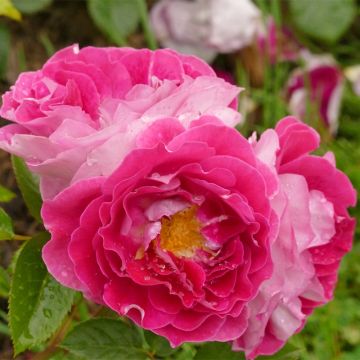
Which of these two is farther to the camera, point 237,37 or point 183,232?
point 237,37

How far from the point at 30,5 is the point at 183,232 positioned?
1.00m

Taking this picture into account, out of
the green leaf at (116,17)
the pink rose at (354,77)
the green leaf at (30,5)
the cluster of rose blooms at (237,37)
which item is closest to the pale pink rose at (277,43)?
the cluster of rose blooms at (237,37)

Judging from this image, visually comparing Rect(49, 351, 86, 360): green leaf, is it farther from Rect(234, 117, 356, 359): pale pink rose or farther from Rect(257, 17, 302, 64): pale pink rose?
Rect(257, 17, 302, 64): pale pink rose

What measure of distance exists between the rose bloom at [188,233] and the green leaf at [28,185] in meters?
0.13

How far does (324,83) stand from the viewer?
163cm

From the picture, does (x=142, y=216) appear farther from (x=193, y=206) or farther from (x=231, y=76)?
(x=231, y=76)

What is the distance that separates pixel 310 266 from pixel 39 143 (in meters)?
0.25

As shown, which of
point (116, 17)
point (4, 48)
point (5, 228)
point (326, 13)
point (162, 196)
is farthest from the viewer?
point (326, 13)

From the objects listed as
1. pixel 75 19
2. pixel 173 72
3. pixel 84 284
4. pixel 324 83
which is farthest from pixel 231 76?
pixel 84 284

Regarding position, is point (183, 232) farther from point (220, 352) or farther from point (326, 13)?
point (326, 13)

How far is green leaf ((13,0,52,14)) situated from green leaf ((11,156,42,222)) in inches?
33.0

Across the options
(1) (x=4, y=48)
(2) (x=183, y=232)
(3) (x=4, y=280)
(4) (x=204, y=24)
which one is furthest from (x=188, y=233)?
(4) (x=204, y=24)

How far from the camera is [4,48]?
57.2 inches

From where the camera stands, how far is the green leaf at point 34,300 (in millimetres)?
632
